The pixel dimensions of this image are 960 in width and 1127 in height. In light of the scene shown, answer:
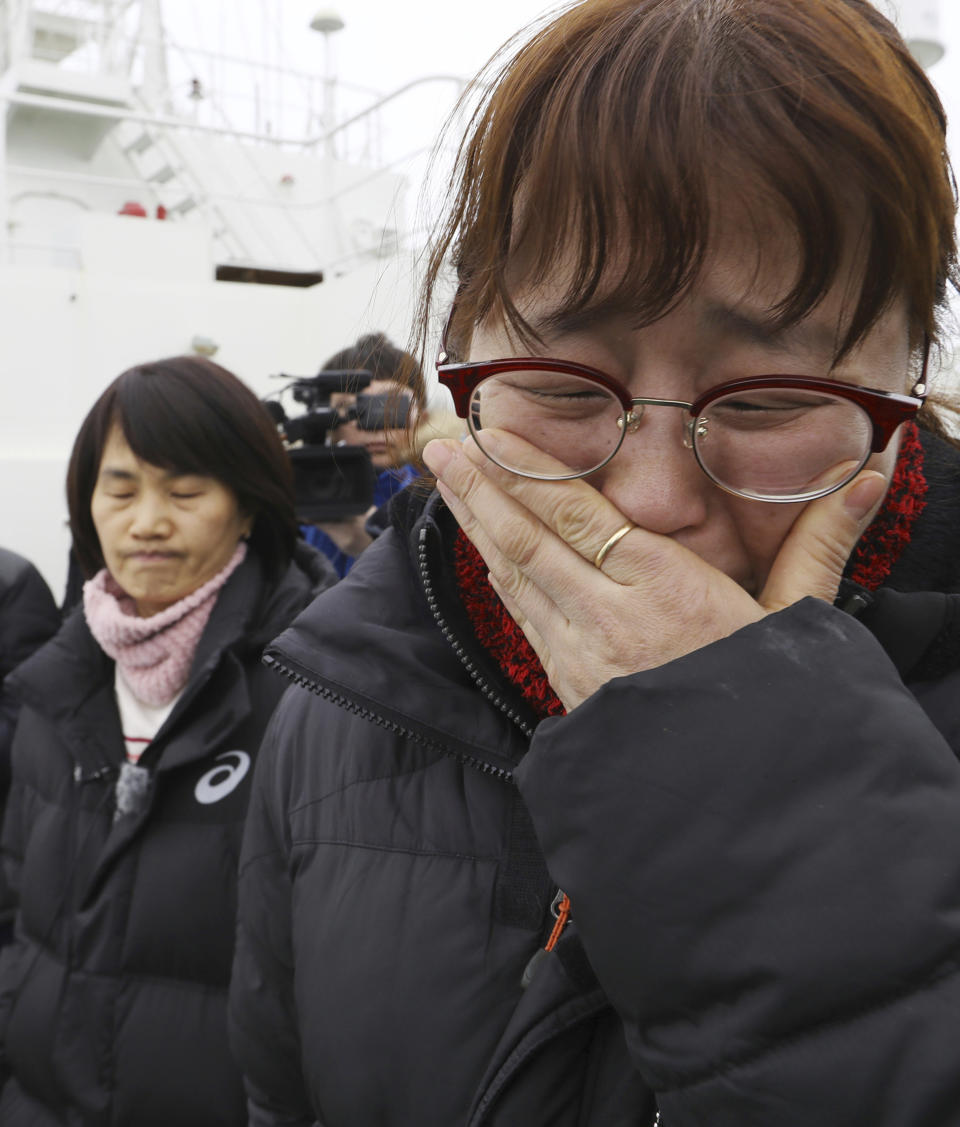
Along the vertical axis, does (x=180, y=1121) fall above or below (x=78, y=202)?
below

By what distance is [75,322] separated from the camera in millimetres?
6535

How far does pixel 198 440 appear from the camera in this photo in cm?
209

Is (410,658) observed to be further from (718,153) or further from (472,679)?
(718,153)

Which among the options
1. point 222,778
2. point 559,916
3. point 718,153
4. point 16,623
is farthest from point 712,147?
point 16,623

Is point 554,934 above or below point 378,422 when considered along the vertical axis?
below

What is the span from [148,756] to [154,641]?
271 millimetres

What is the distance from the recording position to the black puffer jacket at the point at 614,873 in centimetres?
60

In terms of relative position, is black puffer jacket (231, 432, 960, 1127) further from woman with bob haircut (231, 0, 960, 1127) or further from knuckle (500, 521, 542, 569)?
knuckle (500, 521, 542, 569)

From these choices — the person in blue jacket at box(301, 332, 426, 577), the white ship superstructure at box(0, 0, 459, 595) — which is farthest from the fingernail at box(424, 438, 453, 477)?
the white ship superstructure at box(0, 0, 459, 595)

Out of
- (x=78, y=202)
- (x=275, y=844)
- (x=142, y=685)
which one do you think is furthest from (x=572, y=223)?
(x=78, y=202)

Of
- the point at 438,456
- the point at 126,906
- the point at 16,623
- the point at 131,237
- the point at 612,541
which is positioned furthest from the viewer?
the point at 131,237

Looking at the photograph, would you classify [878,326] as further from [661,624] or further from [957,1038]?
[957,1038]

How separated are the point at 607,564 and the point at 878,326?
285 mm

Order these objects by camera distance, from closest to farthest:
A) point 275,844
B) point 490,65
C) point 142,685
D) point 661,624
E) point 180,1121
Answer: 1. point 661,624
2. point 490,65
3. point 275,844
4. point 180,1121
5. point 142,685
